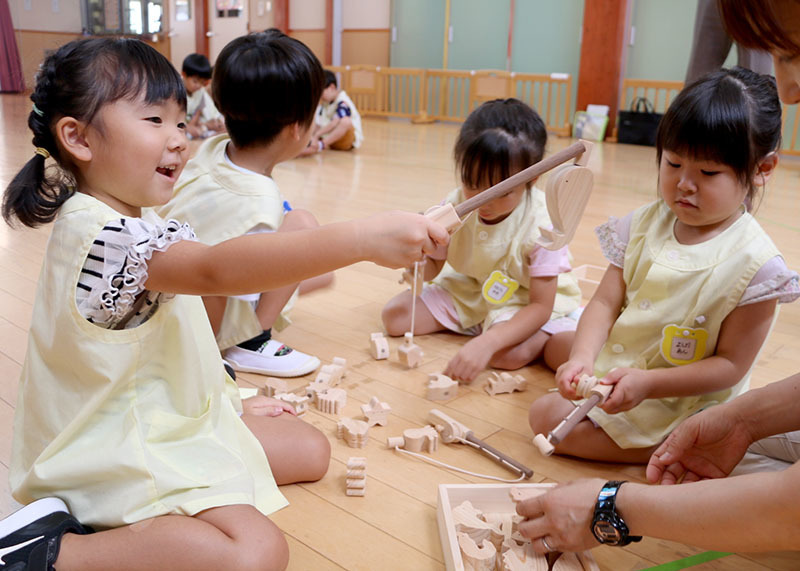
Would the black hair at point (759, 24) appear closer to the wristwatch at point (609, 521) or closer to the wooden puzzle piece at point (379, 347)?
the wristwatch at point (609, 521)

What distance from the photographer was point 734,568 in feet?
3.08

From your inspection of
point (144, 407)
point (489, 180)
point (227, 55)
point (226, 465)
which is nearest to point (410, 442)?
point (226, 465)

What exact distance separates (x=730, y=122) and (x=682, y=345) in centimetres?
36

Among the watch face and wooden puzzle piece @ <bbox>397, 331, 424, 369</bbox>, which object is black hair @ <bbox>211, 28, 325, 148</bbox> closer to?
wooden puzzle piece @ <bbox>397, 331, 424, 369</bbox>

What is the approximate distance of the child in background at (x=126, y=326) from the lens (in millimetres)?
789

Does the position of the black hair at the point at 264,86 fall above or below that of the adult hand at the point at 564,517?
above

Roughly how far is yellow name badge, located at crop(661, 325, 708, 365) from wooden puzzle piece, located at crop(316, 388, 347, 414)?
1.88 feet

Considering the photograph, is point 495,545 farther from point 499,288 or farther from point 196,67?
point 196,67

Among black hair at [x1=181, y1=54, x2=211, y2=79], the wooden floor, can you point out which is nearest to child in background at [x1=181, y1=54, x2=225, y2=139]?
black hair at [x1=181, y1=54, x2=211, y2=79]

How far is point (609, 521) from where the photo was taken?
0.77 m

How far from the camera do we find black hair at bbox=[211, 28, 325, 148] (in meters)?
1.44

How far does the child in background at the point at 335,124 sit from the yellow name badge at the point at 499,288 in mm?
3237

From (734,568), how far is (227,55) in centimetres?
129

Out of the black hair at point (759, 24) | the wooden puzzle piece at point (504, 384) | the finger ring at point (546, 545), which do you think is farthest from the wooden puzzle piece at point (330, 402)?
the black hair at point (759, 24)
